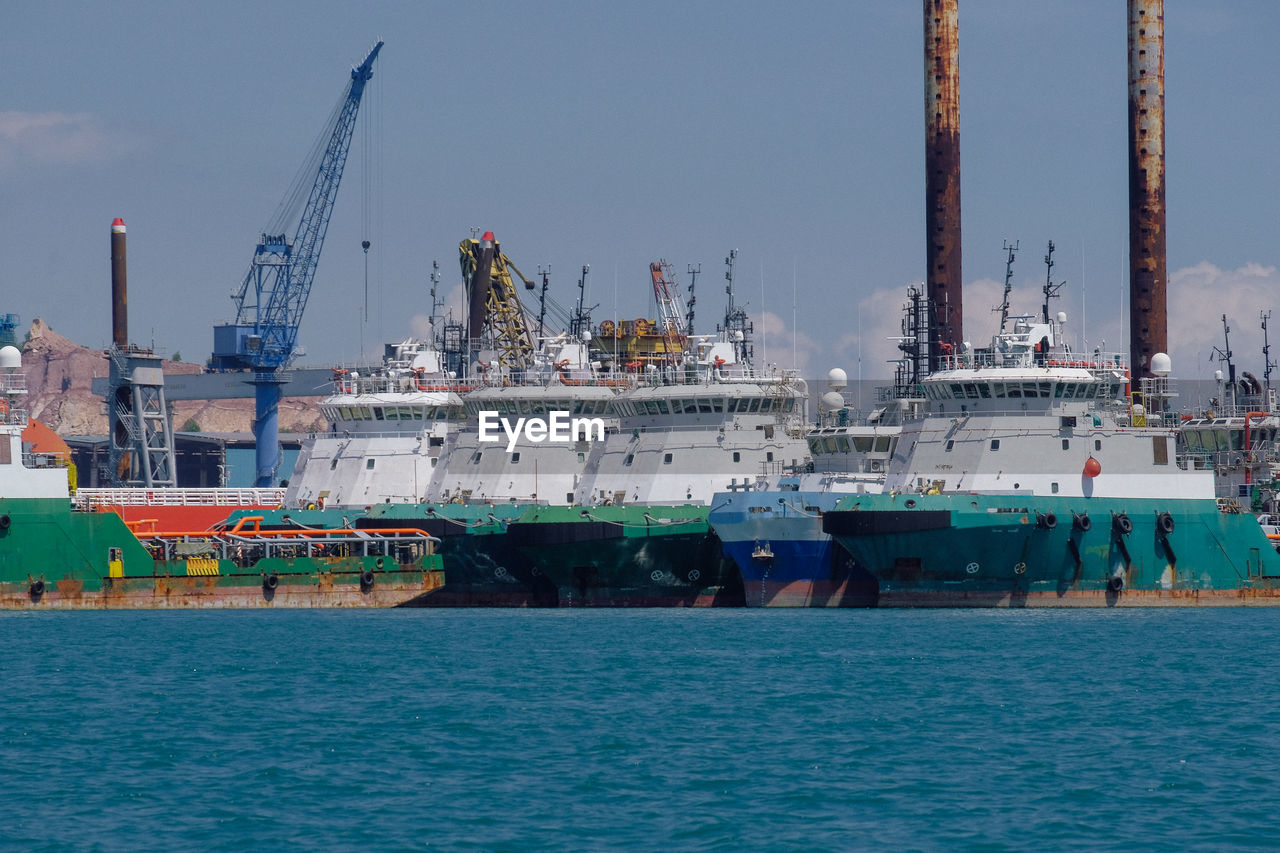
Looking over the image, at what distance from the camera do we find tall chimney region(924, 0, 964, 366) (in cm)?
8275

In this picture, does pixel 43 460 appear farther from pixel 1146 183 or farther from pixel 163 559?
pixel 1146 183

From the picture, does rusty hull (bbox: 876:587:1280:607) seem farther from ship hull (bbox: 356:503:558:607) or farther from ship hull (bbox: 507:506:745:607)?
ship hull (bbox: 356:503:558:607)

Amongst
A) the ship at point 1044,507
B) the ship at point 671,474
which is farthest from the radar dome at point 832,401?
the ship at point 1044,507

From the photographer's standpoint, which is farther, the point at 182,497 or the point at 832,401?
the point at 182,497

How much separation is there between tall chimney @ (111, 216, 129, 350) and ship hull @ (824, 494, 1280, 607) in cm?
5693

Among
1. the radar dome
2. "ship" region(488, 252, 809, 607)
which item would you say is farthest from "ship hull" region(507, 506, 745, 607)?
the radar dome

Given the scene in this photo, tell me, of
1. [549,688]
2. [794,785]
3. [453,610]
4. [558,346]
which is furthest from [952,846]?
[558,346]

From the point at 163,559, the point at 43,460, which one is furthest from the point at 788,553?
the point at 43,460

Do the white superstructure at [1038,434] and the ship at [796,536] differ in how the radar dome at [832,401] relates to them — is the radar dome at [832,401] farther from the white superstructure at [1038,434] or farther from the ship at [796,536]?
the white superstructure at [1038,434]

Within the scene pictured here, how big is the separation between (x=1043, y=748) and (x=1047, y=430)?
25.3m

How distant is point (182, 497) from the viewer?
3172 inches

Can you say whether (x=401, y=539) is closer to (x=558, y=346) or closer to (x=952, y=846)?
(x=558, y=346)

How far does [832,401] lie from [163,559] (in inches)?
994

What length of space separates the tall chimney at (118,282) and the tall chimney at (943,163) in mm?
46372
